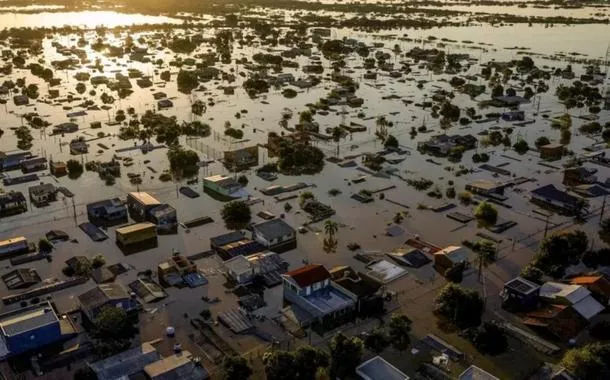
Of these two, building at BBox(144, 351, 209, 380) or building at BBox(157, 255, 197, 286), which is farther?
building at BBox(157, 255, 197, 286)

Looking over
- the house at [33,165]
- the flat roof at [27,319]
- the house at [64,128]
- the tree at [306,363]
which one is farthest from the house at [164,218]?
the house at [64,128]

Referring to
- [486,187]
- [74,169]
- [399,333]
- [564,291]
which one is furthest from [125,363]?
[486,187]

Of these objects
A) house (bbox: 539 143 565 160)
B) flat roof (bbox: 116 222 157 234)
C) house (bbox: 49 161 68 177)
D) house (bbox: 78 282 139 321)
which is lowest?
house (bbox: 78 282 139 321)

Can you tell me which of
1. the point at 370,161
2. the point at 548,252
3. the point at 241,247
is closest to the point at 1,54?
the point at 370,161

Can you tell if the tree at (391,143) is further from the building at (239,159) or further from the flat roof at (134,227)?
the flat roof at (134,227)

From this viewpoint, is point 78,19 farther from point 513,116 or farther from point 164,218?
point 164,218

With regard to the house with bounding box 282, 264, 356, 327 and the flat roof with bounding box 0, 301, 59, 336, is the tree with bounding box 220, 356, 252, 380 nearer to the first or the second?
the house with bounding box 282, 264, 356, 327

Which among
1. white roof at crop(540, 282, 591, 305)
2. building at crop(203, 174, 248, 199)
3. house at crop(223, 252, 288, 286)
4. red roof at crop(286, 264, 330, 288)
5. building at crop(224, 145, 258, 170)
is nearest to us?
white roof at crop(540, 282, 591, 305)

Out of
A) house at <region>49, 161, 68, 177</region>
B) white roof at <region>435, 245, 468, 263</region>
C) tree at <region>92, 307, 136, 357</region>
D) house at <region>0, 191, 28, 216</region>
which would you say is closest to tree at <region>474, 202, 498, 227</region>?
white roof at <region>435, 245, 468, 263</region>
